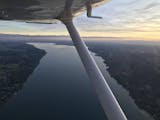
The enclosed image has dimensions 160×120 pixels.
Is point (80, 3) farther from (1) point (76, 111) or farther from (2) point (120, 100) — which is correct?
(2) point (120, 100)

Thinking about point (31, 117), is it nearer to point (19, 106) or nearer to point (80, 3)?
point (19, 106)

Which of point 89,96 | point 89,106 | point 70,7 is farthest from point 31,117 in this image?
point 70,7

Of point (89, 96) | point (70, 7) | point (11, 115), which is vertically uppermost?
point (70, 7)

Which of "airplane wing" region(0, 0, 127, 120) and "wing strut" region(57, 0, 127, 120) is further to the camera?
"wing strut" region(57, 0, 127, 120)

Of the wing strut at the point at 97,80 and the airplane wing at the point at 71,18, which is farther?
the wing strut at the point at 97,80

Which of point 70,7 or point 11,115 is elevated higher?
point 70,7

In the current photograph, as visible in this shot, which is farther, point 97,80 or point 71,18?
point 71,18

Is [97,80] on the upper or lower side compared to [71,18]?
lower

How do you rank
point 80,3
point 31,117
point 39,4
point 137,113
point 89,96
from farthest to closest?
point 89,96, point 137,113, point 31,117, point 80,3, point 39,4

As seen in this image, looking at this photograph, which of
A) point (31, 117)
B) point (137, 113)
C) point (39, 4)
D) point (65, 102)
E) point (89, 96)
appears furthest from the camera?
point (89, 96)

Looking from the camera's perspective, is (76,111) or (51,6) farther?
(76,111)
